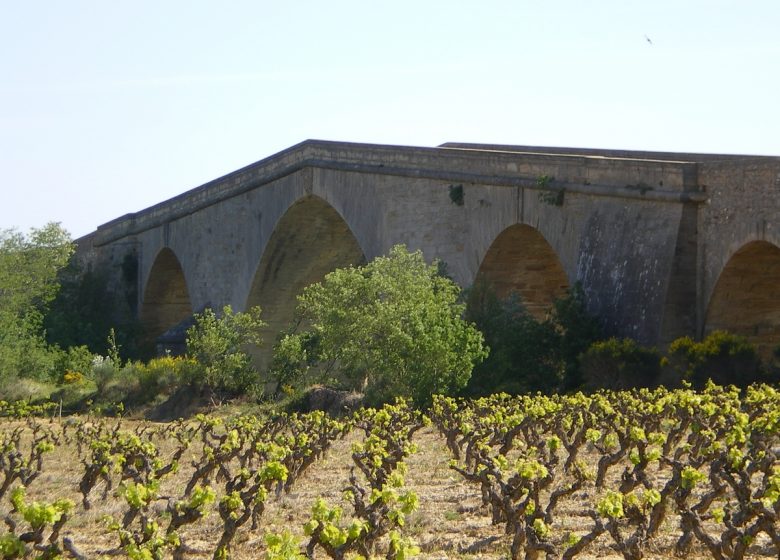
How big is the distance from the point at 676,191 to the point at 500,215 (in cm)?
455

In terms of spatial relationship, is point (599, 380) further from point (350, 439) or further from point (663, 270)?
point (350, 439)

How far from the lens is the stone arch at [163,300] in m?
37.3

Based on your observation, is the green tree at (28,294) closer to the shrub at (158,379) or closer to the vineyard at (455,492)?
the shrub at (158,379)

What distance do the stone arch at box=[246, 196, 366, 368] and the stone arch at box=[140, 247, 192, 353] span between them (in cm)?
616

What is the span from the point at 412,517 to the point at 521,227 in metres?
11.3

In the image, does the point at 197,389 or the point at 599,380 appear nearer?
the point at 599,380

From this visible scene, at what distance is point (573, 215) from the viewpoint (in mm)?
19078

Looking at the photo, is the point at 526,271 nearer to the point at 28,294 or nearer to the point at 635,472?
the point at 635,472

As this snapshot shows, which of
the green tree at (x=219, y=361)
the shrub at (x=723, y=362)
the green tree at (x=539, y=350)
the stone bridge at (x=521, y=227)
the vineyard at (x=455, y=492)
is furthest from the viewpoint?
the green tree at (x=219, y=361)

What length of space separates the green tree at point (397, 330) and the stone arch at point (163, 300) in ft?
54.7

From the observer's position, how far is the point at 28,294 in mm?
33406

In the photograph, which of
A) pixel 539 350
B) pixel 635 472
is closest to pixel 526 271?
pixel 539 350

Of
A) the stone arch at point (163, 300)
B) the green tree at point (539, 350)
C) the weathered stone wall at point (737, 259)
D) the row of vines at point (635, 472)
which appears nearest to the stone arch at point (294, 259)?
the stone arch at point (163, 300)

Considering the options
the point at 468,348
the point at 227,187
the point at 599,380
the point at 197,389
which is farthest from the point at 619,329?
the point at 227,187
